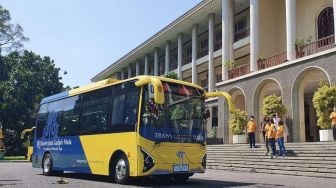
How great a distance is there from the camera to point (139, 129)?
11859mm

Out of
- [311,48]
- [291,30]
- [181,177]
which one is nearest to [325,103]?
[311,48]

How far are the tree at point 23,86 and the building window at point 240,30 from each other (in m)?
23.4

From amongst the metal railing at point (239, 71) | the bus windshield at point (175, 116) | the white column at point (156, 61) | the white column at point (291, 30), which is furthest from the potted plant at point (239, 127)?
the white column at point (156, 61)

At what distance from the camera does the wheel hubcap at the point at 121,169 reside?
Answer: 1238cm

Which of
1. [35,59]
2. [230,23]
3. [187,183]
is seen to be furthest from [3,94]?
[187,183]

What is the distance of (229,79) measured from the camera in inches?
1179

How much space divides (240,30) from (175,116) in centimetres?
2246

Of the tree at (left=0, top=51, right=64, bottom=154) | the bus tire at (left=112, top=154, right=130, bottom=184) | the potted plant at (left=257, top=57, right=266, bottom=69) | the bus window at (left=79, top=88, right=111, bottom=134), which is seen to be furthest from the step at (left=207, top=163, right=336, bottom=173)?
the tree at (left=0, top=51, right=64, bottom=154)

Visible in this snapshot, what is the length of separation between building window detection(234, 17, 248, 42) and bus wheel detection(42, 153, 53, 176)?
1978 cm

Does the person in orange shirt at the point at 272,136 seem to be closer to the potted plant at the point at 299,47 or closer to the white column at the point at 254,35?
the potted plant at the point at 299,47

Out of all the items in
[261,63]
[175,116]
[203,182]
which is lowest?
[203,182]

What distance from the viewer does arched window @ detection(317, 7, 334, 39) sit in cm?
2517

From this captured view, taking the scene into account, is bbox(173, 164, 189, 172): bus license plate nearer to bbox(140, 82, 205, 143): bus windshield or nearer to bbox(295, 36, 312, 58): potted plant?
bbox(140, 82, 205, 143): bus windshield

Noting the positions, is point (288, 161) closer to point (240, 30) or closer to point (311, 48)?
point (311, 48)
